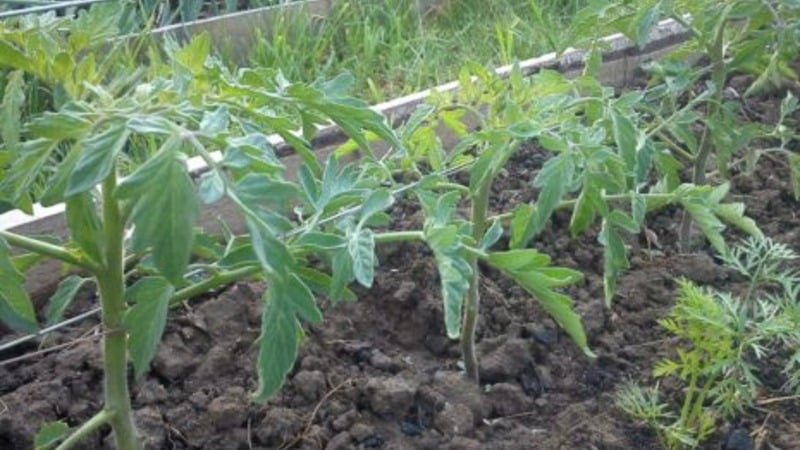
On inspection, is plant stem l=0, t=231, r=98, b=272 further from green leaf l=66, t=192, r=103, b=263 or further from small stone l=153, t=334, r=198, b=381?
small stone l=153, t=334, r=198, b=381

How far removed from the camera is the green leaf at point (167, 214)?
146 centimetres

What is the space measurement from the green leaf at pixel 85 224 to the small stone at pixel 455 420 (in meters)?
0.88

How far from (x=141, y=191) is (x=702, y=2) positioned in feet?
5.78

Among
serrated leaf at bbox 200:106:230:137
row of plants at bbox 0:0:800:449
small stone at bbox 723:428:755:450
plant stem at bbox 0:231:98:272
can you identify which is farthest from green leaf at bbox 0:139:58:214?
small stone at bbox 723:428:755:450

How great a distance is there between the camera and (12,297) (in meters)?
1.84

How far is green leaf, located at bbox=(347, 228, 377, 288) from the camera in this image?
5.82ft

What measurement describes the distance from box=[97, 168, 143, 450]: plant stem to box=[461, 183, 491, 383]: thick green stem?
2.18 ft

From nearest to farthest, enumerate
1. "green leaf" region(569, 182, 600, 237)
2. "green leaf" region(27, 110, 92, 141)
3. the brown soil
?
"green leaf" region(27, 110, 92, 141) → "green leaf" region(569, 182, 600, 237) → the brown soil

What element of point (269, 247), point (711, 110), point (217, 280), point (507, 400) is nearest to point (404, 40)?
point (711, 110)

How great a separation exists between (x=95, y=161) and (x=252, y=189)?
18 cm

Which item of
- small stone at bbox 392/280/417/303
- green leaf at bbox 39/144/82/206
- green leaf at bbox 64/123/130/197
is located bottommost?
small stone at bbox 392/280/417/303

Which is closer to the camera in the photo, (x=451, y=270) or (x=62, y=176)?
(x=62, y=176)

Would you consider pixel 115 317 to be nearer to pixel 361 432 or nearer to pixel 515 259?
pixel 515 259

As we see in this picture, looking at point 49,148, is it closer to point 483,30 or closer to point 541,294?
point 541,294
